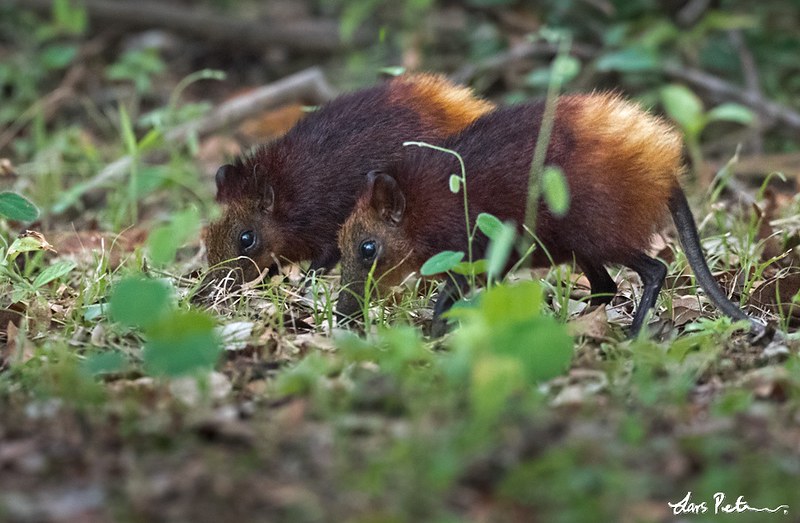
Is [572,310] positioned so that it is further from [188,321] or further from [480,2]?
[480,2]

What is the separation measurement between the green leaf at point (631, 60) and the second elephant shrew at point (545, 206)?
3.06 m

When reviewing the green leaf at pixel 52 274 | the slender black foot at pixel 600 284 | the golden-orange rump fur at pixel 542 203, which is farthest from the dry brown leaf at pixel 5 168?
the slender black foot at pixel 600 284

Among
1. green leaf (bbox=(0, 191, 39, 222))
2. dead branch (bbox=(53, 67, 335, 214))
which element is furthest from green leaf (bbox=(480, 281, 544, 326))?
dead branch (bbox=(53, 67, 335, 214))

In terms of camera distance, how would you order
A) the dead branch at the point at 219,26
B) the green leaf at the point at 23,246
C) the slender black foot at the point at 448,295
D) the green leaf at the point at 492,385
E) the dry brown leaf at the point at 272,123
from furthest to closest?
the dead branch at the point at 219,26
the dry brown leaf at the point at 272,123
the green leaf at the point at 23,246
the slender black foot at the point at 448,295
the green leaf at the point at 492,385

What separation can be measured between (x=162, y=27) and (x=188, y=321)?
750 centimetres

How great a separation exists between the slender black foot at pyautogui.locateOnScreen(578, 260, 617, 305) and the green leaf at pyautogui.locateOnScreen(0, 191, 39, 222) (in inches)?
108

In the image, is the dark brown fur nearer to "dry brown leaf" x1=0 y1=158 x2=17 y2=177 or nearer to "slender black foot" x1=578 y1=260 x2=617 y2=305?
"slender black foot" x1=578 y1=260 x2=617 y2=305

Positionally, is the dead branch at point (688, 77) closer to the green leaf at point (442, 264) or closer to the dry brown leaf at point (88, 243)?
the dry brown leaf at point (88, 243)

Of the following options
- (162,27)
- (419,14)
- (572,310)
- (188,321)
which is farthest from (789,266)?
(162,27)

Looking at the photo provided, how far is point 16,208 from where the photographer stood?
5363mm

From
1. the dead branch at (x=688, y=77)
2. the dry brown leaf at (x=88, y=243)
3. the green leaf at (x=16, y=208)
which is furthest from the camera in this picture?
the dead branch at (x=688, y=77)

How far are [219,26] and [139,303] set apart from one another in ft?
23.6

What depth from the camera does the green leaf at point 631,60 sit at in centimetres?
849

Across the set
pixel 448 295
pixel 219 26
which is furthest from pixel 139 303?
pixel 219 26
